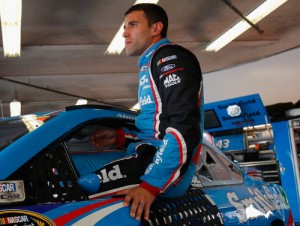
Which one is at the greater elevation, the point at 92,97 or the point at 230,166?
the point at 92,97

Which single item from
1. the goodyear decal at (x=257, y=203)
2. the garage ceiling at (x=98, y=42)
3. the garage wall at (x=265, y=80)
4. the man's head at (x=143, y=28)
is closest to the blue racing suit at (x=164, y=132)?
the man's head at (x=143, y=28)

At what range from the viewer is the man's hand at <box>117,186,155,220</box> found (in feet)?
5.75

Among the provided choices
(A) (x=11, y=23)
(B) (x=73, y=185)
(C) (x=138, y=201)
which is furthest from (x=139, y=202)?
(A) (x=11, y=23)

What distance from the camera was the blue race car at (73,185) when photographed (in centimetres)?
155

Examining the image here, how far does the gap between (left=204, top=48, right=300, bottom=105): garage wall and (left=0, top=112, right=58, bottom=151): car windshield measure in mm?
9218

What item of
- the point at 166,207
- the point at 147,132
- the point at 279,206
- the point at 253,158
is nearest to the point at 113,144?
the point at 147,132

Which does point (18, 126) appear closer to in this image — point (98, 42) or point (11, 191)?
point (11, 191)

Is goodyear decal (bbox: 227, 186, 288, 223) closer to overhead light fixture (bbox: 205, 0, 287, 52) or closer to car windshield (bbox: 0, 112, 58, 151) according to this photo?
car windshield (bbox: 0, 112, 58, 151)

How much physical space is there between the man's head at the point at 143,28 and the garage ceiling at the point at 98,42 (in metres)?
5.24

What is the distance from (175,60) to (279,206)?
1.70 metres

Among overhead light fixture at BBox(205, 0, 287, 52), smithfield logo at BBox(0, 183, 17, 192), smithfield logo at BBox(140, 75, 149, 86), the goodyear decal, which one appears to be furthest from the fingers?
overhead light fixture at BBox(205, 0, 287, 52)

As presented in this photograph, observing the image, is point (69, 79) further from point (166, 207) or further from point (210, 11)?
point (166, 207)

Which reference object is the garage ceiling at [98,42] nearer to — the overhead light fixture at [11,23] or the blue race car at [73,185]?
the overhead light fixture at [11,23]

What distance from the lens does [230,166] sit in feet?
9.83
